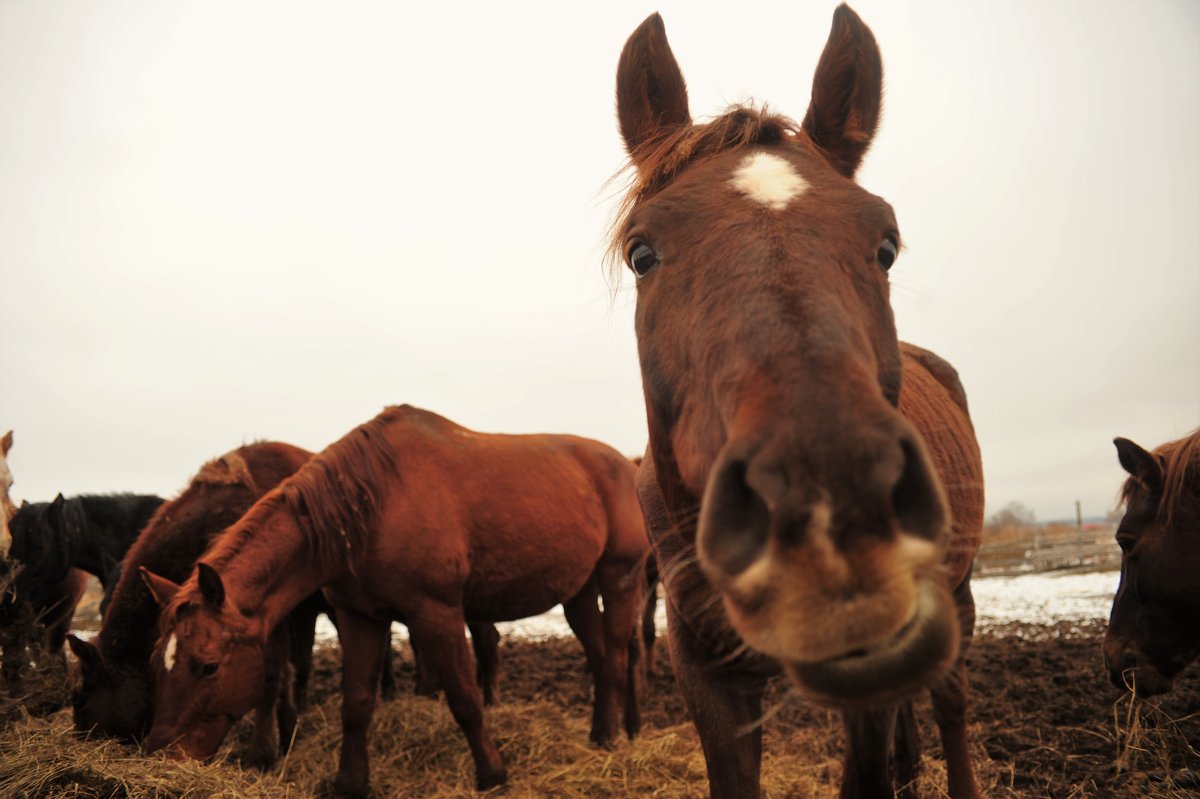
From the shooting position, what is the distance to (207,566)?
16.3 feet

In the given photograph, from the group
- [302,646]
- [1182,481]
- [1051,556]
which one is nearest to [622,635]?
[302,646]

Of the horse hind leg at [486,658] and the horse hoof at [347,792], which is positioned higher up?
the horse hind leg at [486,658]

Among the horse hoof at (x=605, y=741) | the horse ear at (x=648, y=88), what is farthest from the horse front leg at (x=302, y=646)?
the horse ear at (x=648, y=88)

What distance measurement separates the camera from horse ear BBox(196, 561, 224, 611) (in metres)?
4.96

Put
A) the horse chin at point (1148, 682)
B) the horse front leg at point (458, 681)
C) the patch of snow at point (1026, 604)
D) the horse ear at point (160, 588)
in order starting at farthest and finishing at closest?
the patch of snow at point (1026, 604), the horse front leg at point (458, 681), the horse ear at point (160, 588), the horse chin at point (1148, 682)

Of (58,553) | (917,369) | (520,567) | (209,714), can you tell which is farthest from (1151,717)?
(58,553)

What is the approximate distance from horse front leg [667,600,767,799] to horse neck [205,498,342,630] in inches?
151

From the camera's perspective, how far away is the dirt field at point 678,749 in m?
4.23

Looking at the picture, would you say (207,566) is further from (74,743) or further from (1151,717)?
(1151,717)

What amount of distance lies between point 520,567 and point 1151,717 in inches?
185

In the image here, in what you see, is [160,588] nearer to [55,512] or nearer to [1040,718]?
[55,512]

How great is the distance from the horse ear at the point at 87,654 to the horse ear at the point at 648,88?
5426 millimetres

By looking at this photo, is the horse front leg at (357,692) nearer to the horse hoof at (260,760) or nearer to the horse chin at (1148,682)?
the horse hoof at (260,760)

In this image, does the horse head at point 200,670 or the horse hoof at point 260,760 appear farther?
the horse hoof at point 260,760
